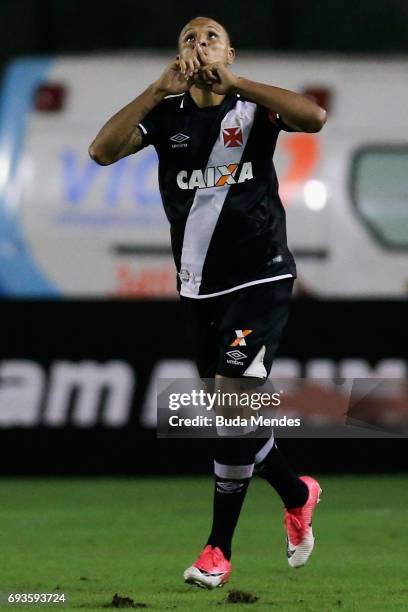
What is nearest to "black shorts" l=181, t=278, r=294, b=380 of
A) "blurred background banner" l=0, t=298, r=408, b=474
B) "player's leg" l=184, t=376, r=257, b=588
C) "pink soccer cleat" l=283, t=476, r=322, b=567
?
"player's leg" l=184, t=376, r=257, b=588

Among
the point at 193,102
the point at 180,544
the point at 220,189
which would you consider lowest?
the point at 180,544

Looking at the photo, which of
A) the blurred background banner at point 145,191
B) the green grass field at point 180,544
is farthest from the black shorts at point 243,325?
the blurred background banner at point 145,191

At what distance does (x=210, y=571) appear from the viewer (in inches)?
286

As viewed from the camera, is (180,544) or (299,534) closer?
(299,534)

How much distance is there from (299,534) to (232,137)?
178cm

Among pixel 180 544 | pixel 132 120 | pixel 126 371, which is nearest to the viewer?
pixel 132 120

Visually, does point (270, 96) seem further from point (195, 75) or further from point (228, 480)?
point (228, 480)

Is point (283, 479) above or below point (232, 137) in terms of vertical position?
below

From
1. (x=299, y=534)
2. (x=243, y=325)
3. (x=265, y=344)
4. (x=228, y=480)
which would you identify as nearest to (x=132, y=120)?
(x=243, y=325)

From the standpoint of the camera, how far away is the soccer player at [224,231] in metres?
7.31

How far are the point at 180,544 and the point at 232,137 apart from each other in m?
2.37

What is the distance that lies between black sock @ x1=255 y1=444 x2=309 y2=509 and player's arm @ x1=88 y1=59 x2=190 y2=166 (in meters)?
1.52

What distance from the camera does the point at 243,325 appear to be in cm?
741

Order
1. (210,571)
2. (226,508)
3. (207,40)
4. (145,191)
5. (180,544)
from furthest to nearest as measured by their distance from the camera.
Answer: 1. (145,191)
2. (180,544)
3. (226,508)
4. (210,571)
5. (207,40)
